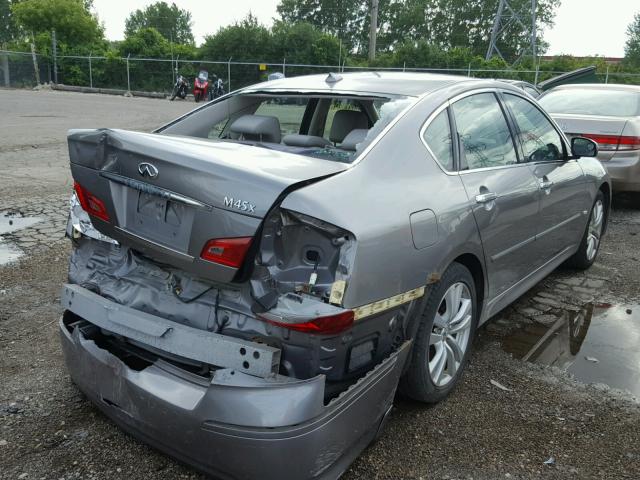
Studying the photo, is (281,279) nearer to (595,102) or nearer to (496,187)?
(496,187)

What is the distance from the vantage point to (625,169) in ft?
23.9

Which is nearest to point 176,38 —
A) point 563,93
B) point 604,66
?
point 604,66

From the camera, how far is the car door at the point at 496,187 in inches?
124

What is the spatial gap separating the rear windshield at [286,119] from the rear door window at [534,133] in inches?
43.1

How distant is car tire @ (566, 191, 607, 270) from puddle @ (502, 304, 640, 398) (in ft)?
2.43

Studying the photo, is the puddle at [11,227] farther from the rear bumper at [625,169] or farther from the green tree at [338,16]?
the green tree at [338,16]

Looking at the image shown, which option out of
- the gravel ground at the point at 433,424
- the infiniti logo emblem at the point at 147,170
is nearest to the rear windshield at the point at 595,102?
the gravel ground at the point at 433,424

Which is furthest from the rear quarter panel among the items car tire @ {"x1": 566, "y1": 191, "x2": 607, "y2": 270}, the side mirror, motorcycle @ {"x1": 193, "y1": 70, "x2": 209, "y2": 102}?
motorcycle @ {"x1": 193, "y1": 70, "x2": 209, "y2": 102}

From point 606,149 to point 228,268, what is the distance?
21.8 ft

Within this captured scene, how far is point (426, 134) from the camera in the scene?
9.66 ft

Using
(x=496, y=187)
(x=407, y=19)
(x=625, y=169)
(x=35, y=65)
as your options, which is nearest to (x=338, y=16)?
(x=407, y=19)

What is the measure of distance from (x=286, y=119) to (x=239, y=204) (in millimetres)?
1761

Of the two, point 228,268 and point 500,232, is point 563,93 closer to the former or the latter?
point 500,232

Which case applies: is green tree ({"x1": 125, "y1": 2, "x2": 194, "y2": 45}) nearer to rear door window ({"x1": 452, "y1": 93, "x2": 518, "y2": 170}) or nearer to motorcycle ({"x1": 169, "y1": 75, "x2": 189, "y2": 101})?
motorcycle ({"x1": 169, "y1": 75, "x2": 189, "y2": 101})
